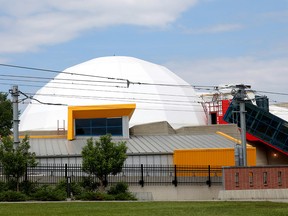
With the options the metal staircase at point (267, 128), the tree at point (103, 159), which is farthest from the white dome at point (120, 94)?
the tree at point (103, 159)

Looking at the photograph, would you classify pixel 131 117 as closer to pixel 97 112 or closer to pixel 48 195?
pixel 97 112

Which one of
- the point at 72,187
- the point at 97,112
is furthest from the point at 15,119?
the point at 97,112

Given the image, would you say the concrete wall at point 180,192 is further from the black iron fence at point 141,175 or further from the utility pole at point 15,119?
the utility pole at point 15,119

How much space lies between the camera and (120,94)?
6962 centimetres

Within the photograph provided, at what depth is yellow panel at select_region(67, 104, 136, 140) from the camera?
1993 inches

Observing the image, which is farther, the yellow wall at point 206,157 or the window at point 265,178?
the yellow wall at point 206,157

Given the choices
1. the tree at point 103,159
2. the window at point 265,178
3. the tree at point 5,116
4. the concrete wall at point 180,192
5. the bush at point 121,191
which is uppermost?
the tree at point 5,116

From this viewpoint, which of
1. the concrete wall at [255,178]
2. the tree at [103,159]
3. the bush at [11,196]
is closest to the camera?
the bush at [11,196]

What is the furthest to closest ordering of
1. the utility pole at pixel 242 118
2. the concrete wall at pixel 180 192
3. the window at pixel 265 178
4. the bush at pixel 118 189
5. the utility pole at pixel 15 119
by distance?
the utility pole at pixel 242 118 < the concrete wall at pixel 180 192 < the window at pixel 265 178 < the utility pole at pixel 15 119 < the bush at pixel 118 189

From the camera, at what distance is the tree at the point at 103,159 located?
117 feet

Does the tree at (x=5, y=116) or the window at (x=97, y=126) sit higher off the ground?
the tree at (x=5, y=116)

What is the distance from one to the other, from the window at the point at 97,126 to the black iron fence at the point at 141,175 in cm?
1113

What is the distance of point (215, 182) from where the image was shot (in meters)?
40.7

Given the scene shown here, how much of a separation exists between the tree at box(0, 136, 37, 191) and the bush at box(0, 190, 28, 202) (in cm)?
287
